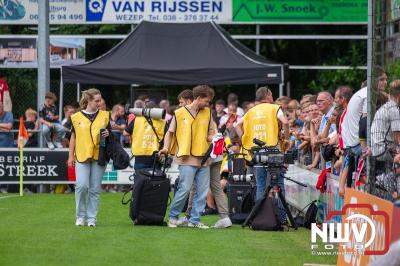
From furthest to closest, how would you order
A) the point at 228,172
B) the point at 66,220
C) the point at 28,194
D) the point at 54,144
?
the point at 54,144 → the point at 28,194 → the point at 228,172 → the point at 66,220

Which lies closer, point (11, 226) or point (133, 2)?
point (11, 226)

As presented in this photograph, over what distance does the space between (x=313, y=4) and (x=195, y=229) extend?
1523 centimetres

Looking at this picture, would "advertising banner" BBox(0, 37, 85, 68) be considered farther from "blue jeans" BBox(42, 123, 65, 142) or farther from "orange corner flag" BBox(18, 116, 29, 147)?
"orange corner flag" BBox(18, 116, 29, 147)

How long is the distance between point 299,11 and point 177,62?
5300mm

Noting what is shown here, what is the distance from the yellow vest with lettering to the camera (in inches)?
682

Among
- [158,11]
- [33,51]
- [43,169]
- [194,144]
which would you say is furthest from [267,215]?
[33,51]

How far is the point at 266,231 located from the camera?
648 inches

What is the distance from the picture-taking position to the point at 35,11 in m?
31.4

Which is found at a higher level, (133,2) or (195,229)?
(133,2)

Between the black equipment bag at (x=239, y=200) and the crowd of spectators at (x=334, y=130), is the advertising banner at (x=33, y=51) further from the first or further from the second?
the black equipment bag at (x=239, y=200)

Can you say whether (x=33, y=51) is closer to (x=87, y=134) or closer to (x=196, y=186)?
(x=87, y=134)

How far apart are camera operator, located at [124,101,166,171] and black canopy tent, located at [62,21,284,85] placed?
7177 millimetres

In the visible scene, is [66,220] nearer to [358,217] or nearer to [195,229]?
[195,229]

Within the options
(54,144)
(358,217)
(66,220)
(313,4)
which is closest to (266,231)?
(66,220)
